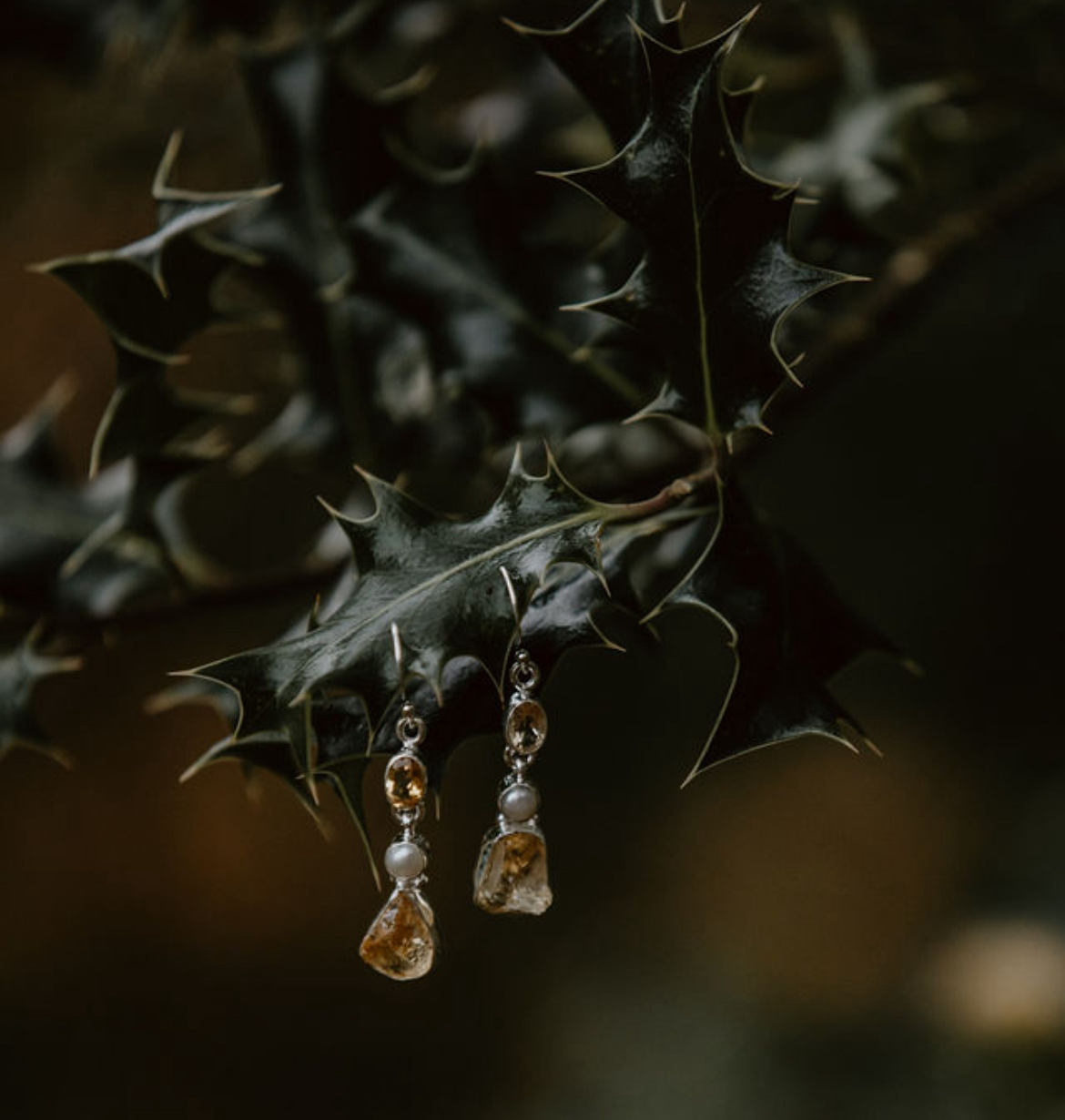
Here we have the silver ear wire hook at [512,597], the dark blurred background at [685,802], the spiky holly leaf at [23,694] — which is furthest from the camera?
the dark blurred background at [685,802]

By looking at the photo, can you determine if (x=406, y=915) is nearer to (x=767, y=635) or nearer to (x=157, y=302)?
(x=767, y=635)

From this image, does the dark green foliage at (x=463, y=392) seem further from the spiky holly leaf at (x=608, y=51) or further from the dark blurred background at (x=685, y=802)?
the dark blurred background at (x=685, y=802)

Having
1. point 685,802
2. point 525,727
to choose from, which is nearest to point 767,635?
point 525,727

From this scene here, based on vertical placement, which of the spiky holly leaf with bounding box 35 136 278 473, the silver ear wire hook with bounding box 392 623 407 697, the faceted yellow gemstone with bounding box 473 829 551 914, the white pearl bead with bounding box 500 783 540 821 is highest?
the spiky holly leaf with bounding box 35 136 278 473

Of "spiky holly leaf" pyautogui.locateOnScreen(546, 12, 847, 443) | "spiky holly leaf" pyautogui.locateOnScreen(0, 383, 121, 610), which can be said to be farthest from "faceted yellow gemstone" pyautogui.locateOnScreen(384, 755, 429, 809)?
"spiky holly leaf" pyautogui.locateOnScreen(0, 383, 121, 610)

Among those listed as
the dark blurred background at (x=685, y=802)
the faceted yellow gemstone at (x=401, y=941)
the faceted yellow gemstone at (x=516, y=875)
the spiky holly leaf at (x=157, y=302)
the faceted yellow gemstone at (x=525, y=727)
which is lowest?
the dark blurred background at (x=685, y=802)

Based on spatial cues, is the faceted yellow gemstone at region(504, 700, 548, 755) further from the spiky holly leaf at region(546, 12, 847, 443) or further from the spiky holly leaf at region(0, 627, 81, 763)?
the spiky holly leaf at region(0, 627, 81, 763)

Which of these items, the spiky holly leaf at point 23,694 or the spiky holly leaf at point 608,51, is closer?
the spiky holly leaf at point 608,51

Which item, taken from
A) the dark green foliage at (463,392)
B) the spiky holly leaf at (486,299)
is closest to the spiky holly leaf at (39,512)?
the dark green foliage at (463,392)
